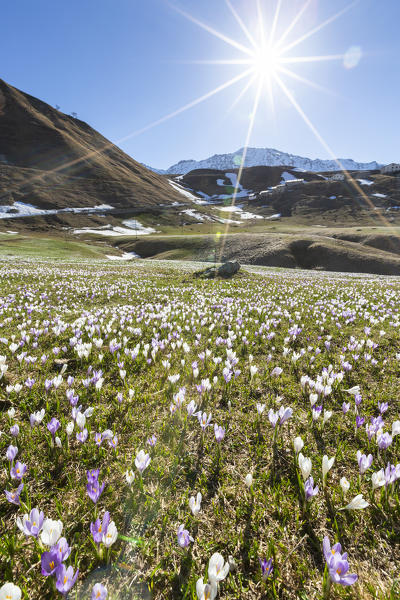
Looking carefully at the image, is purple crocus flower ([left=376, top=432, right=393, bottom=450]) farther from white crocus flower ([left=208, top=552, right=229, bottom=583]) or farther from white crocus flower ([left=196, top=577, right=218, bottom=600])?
white crocus flower ([left=196, top=577, right=218, bottom=600])

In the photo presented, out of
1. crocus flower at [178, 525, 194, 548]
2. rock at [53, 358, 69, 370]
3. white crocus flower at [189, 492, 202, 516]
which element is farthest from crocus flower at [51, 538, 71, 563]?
rock at [53, 358, 69, 370]

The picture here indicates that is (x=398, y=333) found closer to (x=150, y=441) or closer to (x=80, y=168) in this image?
(x=150, y=441)

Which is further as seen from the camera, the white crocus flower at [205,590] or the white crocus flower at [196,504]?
the white crocus flower at [196,504]

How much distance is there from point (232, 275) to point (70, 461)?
20.1m

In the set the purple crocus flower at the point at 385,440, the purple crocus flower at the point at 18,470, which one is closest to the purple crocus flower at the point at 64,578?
the purple crocus flower at the point at 18,470

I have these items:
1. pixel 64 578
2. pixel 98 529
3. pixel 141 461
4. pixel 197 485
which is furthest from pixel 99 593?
pixel 197 485

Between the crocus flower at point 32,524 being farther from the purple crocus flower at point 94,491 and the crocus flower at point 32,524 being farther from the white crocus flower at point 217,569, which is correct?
the white crocus flower at point 217,569

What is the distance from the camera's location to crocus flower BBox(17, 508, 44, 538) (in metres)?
1.77

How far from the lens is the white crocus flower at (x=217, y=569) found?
5.26 feet

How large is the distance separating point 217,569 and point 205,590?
14cm

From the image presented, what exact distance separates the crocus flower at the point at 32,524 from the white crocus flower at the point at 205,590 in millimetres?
1094

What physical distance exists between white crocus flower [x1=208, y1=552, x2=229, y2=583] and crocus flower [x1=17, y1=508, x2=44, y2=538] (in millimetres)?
1143

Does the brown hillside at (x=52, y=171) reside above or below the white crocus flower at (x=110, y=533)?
above

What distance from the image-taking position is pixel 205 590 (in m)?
1.60
